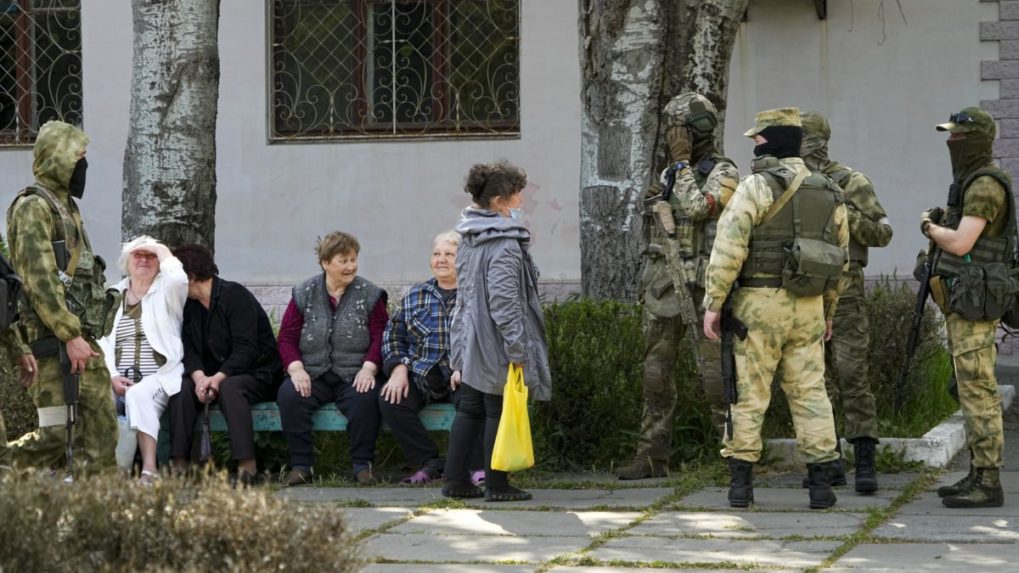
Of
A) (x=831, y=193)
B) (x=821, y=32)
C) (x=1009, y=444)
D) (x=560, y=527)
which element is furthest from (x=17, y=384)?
(x=821, y=32)

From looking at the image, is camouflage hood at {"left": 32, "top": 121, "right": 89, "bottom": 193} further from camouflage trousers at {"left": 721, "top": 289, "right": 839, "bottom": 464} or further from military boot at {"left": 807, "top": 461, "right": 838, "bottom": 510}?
military boot at {"left": 807, "top": 461, "right": 838, "bottom": 510}

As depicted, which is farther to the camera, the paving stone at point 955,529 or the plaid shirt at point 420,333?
the plaid shirt at point 420,333

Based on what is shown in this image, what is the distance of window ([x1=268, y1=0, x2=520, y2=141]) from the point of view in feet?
49.9

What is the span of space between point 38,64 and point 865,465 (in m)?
10.6

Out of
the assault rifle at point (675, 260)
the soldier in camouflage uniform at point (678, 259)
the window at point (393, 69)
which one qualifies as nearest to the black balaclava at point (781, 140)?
the soldier in camouflage uniform at point (678, 259)

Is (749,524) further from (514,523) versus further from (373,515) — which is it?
(373,515)

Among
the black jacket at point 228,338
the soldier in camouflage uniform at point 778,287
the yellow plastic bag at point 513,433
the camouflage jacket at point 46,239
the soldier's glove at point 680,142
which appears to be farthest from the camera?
the black jacket at point 228,338

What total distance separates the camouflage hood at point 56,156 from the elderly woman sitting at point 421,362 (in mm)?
2082

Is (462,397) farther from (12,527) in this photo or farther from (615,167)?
(12,527)

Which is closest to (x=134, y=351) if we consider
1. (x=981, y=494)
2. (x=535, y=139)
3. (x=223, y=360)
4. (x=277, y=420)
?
(x=223, y=360)

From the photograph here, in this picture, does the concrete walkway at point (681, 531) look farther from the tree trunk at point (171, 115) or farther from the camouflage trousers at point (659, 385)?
the tree trunk at point (171, 115)

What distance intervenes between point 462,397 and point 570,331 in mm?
1085

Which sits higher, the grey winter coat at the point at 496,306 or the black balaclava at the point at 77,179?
the black balaclava at the point at 77,179

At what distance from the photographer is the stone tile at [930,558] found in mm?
5844
